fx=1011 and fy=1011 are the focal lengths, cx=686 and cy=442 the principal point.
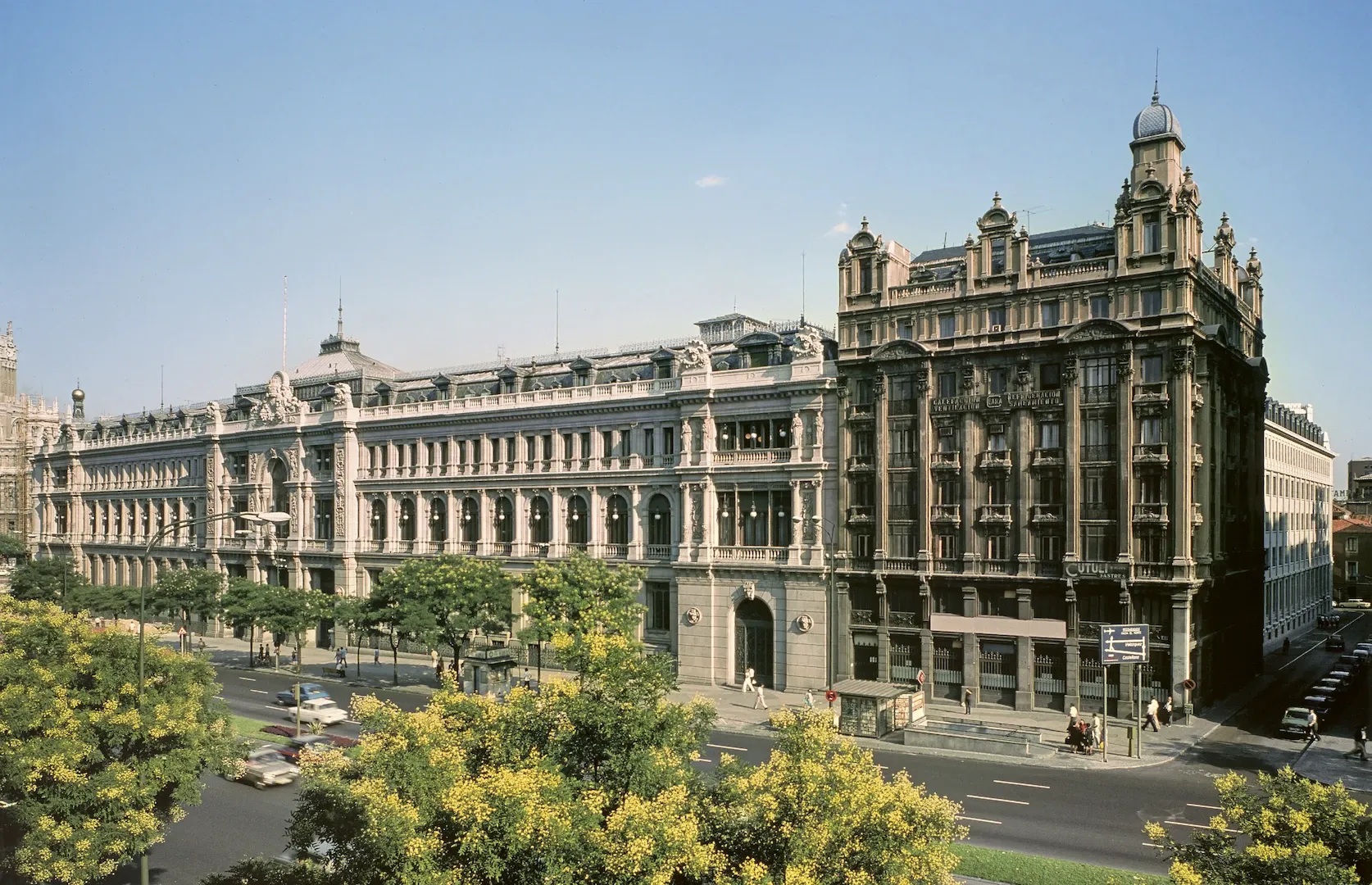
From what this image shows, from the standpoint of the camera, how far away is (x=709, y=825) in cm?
2052

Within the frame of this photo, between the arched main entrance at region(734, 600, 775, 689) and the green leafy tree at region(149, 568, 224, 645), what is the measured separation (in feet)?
132

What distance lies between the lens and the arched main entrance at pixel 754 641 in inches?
2382

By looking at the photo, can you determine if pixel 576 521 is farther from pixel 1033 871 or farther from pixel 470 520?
pixel 1033 871

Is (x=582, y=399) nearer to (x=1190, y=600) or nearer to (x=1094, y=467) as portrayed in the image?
(x=1094, y=467)

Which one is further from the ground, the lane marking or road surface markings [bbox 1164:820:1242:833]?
road surface markings [bbox 1164:820:1242:833]

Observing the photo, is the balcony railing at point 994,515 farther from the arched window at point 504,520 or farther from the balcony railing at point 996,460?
the arched window at point 504,520

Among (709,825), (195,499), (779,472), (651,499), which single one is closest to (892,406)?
(779,472)

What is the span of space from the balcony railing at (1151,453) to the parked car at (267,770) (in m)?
40.8

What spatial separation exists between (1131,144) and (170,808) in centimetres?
5526

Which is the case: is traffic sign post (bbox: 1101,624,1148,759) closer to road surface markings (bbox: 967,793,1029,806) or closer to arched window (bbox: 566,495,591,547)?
road surface markings (bbox: 967,793,1029,806)

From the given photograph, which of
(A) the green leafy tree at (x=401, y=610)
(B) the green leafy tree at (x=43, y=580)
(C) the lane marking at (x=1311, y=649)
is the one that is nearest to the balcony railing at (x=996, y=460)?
(C) the lane marking at (x=1311, y=649)

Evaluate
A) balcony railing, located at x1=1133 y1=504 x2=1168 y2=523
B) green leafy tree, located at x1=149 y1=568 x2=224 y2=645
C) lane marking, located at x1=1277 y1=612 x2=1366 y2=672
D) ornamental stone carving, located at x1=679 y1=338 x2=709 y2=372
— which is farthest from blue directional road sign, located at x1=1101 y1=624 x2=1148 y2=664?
green leafy tree, located at x1=149 y1=568 x2=224 y2=645

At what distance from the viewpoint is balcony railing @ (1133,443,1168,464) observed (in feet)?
162

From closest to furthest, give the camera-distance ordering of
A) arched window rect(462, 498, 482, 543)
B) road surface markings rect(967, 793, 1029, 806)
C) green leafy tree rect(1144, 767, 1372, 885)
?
green leafy tree rect(1144, 767, 1372, 885), road surface markings rect(967, 793, 1029, 806), arched window rect(462, 498, 482, 543)
